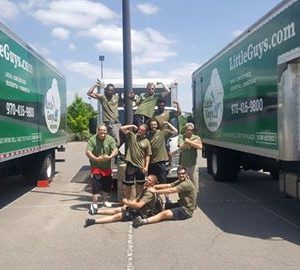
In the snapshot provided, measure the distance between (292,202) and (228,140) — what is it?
241cm

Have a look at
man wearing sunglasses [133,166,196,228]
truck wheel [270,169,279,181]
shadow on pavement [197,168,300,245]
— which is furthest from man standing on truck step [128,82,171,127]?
truck wheel [270,169,279,181]

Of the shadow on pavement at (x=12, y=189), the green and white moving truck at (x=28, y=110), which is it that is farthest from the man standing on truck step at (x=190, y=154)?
the shadow on pavement at (x=12, y=189)

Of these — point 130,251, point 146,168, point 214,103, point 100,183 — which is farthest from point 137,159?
point 214,103

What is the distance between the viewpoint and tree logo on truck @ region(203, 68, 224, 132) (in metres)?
13.6

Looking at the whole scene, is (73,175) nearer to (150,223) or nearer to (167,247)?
(150,223)

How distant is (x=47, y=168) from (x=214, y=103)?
508 cm

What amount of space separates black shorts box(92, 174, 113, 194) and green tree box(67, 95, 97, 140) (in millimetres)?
45384

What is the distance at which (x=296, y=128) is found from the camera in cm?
783

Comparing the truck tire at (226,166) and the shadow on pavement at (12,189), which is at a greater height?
the truck tire at (226,166)

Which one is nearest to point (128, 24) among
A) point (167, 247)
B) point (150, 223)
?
point (150, 223)

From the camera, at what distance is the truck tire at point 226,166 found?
14555 mm

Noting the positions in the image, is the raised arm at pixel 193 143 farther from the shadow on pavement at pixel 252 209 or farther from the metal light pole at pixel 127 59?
A: the metal light pole at pixel 127 59

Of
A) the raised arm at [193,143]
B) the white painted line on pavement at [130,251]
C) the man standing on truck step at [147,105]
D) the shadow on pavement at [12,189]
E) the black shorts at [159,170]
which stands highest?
the man standing on truck step at [147,105]

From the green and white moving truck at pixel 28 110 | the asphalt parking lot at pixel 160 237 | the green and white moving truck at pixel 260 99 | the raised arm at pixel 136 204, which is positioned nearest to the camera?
the asphalt parking lot at pixel 160 237
